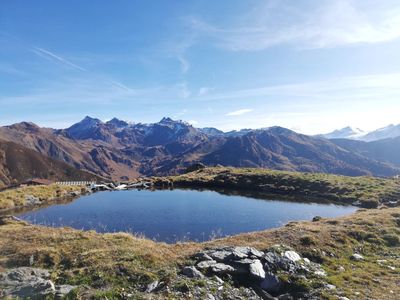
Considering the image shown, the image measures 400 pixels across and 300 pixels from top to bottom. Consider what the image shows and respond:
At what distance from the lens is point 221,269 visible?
64.5ft

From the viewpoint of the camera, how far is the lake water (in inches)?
1639

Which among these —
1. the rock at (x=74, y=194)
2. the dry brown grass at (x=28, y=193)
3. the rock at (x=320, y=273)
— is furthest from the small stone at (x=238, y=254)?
the rock at (x=74, y=194)

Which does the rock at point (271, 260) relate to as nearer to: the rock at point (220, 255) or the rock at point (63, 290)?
the rock at point (220, 255)

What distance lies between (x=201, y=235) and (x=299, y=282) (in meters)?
20.6

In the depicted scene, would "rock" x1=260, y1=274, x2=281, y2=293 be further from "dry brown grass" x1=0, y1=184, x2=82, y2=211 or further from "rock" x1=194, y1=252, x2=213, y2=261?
"dry brown grass" x1=0, y1=184, x2=82, y2=211

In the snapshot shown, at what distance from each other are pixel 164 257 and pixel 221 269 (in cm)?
387

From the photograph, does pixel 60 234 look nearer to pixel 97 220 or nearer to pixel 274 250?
pixel 274 250

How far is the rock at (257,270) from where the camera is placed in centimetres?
1947

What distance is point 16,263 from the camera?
2016 centimetres

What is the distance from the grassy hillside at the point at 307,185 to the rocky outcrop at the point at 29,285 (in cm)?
5619

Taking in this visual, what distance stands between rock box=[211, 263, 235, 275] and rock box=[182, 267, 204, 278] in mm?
949

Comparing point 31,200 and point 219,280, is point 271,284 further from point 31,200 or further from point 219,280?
point 31,200

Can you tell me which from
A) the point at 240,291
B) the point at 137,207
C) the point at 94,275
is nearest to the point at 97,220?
the point at 137,207

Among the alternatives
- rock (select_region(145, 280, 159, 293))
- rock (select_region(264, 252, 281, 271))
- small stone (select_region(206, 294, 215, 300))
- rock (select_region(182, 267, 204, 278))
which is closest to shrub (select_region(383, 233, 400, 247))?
rock (select_region(264, 252, 281, 271))
